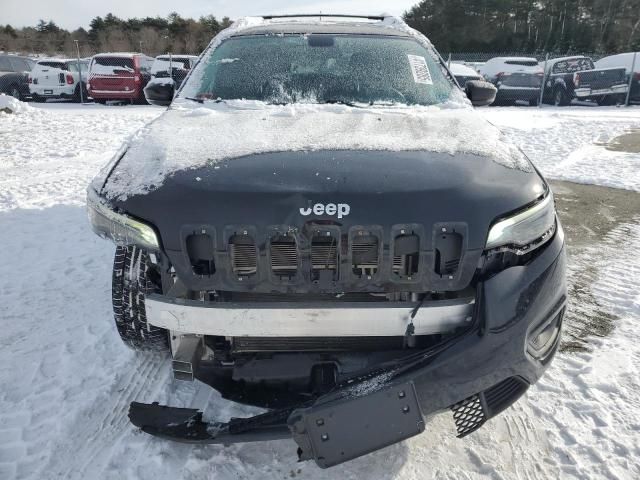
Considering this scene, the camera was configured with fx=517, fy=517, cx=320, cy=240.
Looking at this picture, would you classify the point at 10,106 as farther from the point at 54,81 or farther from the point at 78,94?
the point at 78,94

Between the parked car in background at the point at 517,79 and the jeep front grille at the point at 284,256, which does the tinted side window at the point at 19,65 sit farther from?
the jeep front grille at the point at 284,256

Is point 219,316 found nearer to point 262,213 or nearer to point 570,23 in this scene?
point 262,213

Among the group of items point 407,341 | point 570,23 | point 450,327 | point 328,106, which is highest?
point 570,23

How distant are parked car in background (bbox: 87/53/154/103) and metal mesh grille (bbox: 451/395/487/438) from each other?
16881 millimetres

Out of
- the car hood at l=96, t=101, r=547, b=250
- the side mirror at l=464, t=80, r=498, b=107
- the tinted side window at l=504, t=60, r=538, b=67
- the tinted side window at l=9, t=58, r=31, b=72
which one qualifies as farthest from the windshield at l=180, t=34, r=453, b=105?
the tinted side window at l=9, t=58, r=31, b=72

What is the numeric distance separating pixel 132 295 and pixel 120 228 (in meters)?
0.51

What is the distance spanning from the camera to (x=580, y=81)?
666 inches

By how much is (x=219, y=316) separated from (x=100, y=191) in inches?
28.7

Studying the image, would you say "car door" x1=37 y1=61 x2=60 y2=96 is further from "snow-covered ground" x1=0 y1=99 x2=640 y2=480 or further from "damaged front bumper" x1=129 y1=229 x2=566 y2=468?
"damaged front bumper" x1=129 y1=229 x2=566 y2=468

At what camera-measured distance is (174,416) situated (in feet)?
7.16

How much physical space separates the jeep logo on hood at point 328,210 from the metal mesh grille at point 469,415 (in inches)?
33.0

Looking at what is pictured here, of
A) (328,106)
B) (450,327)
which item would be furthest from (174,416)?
(328,106)

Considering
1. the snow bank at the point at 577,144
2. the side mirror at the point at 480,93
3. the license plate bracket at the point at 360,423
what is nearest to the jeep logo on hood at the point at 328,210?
the license plate bracket at the point at 360,423

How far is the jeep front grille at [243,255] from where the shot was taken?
5.93ft
